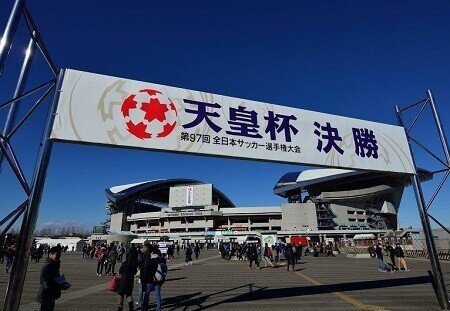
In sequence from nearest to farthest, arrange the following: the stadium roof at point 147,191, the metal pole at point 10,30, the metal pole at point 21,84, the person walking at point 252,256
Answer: the metal pole at point 10,30 < the metal pole at point 21,84 < the person walking at point 252,256 < the stadium roof at point 147,191

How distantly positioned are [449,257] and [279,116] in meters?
24.1

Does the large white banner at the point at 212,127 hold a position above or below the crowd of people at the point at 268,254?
above

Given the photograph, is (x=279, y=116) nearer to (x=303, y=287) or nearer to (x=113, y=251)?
(x=303, y=287)

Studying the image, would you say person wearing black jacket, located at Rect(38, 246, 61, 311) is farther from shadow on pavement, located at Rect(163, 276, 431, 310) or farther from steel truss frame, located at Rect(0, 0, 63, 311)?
shadow on pavement, located at Rect(163, 276, 431, 310)

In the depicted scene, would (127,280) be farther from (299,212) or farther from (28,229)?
(299,212)

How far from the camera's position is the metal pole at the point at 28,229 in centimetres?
529

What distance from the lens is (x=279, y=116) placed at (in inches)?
341

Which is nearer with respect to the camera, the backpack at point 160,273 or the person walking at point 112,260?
the backpack at point 160,273

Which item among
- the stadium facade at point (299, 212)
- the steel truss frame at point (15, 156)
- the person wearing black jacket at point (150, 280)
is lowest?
the person wearing black jacket at point (150, 280)

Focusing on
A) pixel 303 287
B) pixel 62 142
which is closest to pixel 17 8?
pixel 62 142

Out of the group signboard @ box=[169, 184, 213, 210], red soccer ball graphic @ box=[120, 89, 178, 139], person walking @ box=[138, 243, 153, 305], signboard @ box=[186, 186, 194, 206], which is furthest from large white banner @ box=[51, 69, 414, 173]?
signboard @ box=[186, 186, 194, 206]

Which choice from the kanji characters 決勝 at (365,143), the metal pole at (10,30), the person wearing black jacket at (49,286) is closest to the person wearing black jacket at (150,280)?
the person wearing black jacket at (49,286)

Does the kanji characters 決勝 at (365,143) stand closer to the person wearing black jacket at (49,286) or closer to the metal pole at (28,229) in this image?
the metal pole at (28,229)

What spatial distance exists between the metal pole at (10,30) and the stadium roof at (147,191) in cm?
11798
